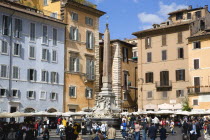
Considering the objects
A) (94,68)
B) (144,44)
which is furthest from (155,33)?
(94,68)

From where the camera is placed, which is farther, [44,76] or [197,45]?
[197,45]

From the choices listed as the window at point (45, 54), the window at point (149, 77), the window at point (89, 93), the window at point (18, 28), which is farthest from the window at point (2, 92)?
the window at point (149, 77)

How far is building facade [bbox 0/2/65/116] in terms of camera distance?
38500 mm

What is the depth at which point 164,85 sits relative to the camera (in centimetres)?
4962

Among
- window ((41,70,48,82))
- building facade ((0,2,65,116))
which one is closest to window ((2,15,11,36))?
building facade ((0,2,65,116))

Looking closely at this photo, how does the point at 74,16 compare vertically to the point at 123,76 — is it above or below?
above

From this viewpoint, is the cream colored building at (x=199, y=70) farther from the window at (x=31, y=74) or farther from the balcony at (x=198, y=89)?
the window at (x=31, y=74)

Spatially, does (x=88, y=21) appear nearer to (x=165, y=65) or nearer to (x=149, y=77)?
(x=149, y=77)

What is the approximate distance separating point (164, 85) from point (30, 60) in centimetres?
1778

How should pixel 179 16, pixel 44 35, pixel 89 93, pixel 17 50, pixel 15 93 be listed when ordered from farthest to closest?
pixel 179 16, pixel 89 93, pixel 44 35, pixel 17 50, pixel 15 93

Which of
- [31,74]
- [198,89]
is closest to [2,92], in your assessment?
[31,74]

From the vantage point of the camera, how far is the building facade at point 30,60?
3850cm

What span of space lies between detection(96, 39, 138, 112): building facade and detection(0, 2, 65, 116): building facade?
30.3 ft

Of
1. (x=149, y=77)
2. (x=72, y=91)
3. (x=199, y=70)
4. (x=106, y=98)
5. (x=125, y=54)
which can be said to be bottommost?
(x=106, y=98)
